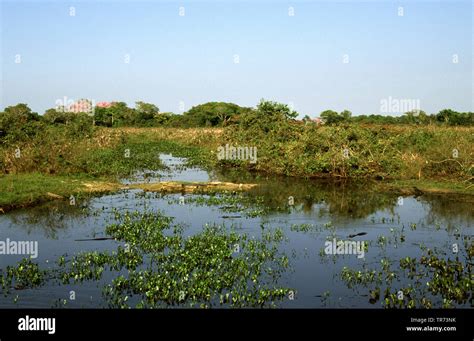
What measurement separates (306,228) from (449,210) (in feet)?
22.8

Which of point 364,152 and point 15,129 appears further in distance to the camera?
point 364,152

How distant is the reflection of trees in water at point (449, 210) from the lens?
1864 centimetres

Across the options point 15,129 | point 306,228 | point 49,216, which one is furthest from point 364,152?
point 15,129

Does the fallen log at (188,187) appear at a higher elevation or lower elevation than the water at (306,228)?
higher

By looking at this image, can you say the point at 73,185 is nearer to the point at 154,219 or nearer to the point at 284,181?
the point at 154,219

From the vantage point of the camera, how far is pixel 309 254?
47.8 ft

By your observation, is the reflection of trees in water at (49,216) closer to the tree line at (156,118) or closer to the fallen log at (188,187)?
the fallen log at (188,187)

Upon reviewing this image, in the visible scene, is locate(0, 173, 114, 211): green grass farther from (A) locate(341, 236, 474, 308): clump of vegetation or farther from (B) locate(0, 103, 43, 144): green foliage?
(A) locate(341, 236, 474, 308): clump of vegetation

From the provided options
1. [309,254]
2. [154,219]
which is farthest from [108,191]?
[309,254]

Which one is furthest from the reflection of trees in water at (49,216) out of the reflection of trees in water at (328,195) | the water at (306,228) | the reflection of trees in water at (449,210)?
the reflection of trees in water at (449,210)

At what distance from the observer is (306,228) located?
703 inches

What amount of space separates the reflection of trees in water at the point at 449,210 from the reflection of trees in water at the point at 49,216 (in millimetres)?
13722

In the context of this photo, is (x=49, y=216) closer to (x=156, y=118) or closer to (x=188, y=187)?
(x=188, y=187)

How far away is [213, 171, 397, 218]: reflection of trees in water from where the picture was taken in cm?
2185
